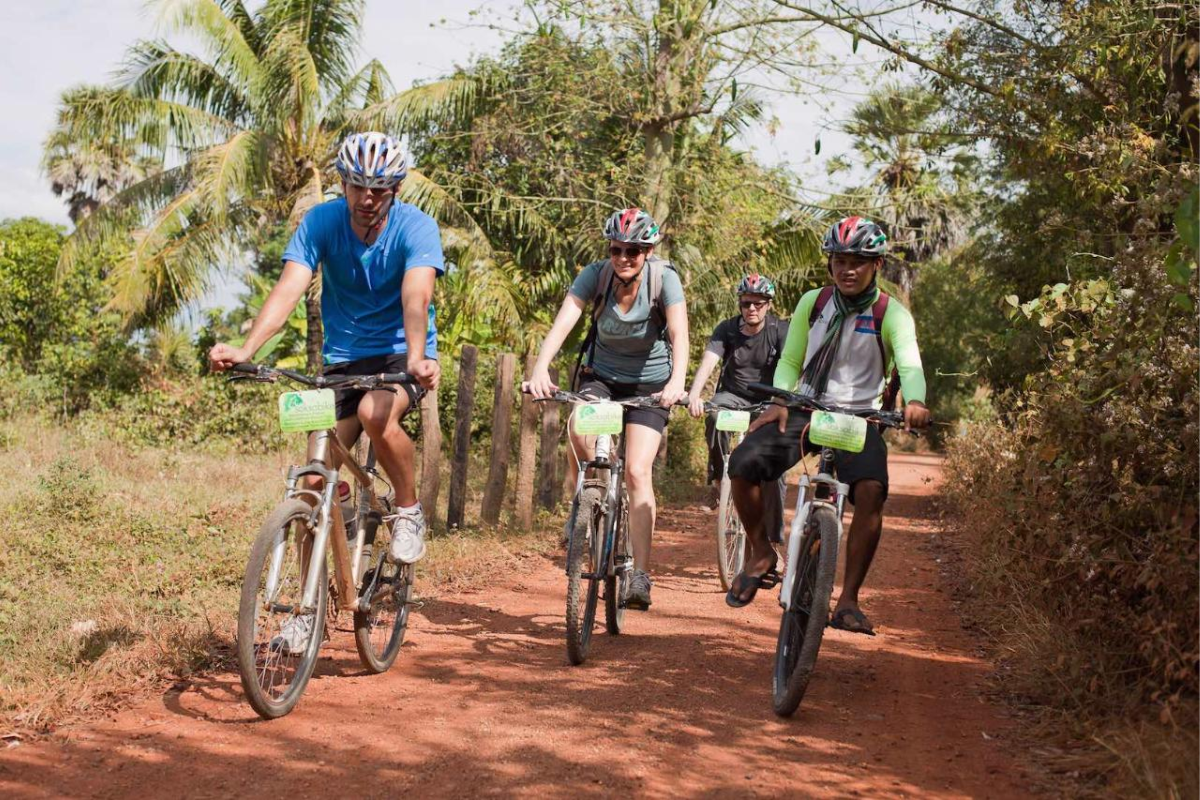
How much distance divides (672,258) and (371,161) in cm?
1317

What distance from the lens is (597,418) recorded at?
6188 millimetres

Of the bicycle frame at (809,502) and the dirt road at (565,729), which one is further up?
the bicycle frame at (809,502)

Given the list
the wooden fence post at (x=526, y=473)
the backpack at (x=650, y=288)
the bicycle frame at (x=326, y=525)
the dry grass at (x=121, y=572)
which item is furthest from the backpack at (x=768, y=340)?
the bicycle frame at (x=326, y=525)

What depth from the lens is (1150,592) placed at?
5.40m

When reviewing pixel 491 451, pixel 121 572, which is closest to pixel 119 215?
pixel 491 451

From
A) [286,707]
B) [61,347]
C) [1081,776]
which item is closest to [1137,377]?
[1081,776]

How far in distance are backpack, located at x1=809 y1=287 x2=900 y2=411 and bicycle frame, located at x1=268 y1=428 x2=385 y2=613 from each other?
2.26 m

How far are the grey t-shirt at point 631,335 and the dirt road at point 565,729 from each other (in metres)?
1.48

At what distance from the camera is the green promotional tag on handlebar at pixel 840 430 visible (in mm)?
5312

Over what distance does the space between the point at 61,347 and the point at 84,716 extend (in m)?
18.8

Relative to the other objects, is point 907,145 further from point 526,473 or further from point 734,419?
point 734,419

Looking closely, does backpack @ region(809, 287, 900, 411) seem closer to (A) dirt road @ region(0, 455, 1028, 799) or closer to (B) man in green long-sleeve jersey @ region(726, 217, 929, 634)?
(B) man in green long-sleeve jersey @ region(726, 217, 929, 634)

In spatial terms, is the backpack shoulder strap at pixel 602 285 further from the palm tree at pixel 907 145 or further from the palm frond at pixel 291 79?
the palm frond at pixel 291 79

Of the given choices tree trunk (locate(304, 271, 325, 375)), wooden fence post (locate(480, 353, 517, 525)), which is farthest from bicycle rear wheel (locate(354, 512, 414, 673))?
tree trunk (locate(304, 271, 325, 375))
